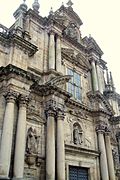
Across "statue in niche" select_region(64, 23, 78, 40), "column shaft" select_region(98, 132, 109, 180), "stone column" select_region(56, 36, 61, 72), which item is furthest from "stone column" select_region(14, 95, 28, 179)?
"statue in niche" select_region(64, 23, 78, 40)

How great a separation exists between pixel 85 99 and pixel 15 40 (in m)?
6.46

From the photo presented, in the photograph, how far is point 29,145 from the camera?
10.6 m

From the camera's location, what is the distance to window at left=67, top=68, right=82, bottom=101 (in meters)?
15.2

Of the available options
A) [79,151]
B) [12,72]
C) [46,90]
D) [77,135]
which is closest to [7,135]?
[12,72]

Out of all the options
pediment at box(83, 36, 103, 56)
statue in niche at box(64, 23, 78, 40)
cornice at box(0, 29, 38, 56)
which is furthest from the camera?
pediment at box(83, 36, 103, 56)

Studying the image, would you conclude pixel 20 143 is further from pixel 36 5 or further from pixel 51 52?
pixel 36 5

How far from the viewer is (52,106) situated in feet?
39.2

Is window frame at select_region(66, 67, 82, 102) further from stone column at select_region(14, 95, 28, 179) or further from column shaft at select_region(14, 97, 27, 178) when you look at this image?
column shaft at select_region(14, 97, 27, 178)

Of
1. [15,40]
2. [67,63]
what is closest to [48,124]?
[15,40]

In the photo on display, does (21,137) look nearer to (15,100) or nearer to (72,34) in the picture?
(15,100)

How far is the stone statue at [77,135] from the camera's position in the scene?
13.3m

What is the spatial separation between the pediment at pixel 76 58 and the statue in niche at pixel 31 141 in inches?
263

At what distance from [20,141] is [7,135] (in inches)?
25.3

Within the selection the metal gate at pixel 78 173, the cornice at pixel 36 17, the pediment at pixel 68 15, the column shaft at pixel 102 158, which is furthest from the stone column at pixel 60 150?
the pediment at pixel 68 15
